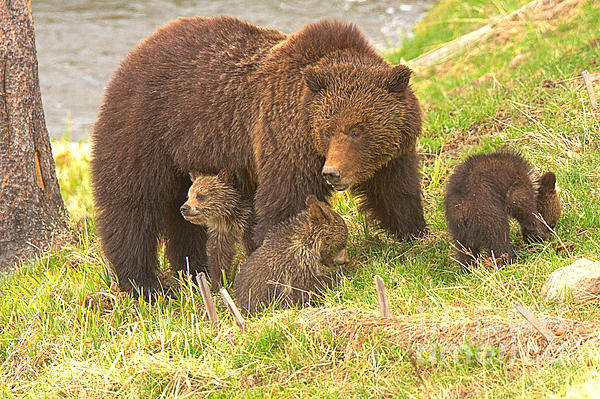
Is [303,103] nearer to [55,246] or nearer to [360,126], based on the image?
[360,126]

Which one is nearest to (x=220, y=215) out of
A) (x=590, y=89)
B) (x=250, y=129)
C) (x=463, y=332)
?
(x=250, y=129)

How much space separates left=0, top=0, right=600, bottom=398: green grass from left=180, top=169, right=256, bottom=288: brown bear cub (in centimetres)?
31

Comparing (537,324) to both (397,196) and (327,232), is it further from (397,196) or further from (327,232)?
(397,196)

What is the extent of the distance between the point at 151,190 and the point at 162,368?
1.94 metres

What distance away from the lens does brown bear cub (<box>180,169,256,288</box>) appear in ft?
19.6

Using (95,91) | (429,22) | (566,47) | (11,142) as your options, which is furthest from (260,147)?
(429,22)

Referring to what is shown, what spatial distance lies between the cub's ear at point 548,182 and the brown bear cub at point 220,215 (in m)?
2.10

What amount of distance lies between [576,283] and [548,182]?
3.97 feet

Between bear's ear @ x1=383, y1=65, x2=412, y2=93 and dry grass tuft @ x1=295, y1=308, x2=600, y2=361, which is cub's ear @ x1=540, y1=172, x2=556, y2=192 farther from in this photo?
dry grass tuft @ x1=295, y1=308, x2=600, y2=361

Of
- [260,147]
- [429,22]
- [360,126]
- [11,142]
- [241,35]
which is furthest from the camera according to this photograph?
[429,22]

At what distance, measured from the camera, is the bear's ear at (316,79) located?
537 cm

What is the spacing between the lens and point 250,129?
5.82 m

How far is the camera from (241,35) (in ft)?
20.0

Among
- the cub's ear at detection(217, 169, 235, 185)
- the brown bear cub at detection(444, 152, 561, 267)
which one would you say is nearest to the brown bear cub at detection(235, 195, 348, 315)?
the cub's ear at detection(217, 169, 235, 185)
